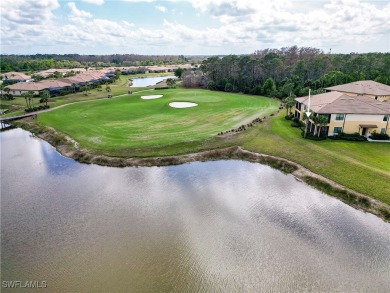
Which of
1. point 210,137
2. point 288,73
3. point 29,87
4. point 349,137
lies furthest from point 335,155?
point 29,87

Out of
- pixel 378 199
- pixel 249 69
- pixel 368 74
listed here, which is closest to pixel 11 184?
pixel 378 199

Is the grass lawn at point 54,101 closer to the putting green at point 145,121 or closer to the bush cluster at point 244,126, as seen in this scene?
the putting green at point 145,121

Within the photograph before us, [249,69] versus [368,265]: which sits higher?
[249,69]

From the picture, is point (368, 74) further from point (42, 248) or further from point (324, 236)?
point (42, 248)

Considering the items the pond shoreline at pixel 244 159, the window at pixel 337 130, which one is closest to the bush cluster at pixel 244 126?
the pond shoreline at pixel 244 159

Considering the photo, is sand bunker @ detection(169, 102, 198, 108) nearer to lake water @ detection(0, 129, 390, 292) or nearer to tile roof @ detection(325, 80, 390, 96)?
tile roof @ detection(325, 80, 390, 96)

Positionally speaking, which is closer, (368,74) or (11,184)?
(11,184)

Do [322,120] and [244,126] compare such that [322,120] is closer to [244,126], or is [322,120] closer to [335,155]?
[335,155]
